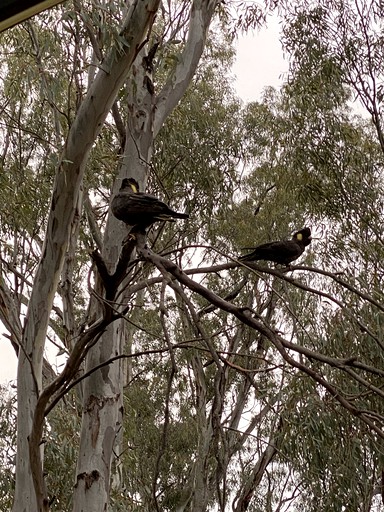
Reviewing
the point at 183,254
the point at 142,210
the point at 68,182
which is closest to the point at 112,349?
the point at 68,182

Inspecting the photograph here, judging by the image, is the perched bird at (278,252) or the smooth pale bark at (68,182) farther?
the perched bird at (278,252)

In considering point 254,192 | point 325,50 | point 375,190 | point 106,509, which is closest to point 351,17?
point 325,50

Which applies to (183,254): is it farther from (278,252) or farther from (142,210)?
(142,210)

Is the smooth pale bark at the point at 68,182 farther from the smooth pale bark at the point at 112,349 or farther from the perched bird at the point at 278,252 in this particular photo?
the perched bird at the point at 278,252

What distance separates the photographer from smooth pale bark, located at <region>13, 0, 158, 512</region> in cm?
297

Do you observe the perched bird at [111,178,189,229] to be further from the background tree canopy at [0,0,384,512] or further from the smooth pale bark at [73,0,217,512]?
the smooth pale bark at [73,0,217,512]

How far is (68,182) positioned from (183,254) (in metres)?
4.02

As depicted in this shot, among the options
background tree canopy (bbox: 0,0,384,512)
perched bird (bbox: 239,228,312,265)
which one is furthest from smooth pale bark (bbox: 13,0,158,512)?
perched bird (bbox: 239,228,312,265)

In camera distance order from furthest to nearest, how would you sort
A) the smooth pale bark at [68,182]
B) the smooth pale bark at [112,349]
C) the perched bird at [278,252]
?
1. the smooth pale bark at [112,349]
2. the perched bird at [278,252]
3. the smooth pale bark at [68,182]

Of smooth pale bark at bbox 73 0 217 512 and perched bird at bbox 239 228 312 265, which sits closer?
perched bird at bbox 239 228 312 265

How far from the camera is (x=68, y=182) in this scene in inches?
119

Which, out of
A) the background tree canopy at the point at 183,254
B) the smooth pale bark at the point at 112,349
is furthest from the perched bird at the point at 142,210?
the smooth pale bark at the point at 112,349

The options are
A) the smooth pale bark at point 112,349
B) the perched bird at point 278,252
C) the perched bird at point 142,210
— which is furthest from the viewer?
the smooth pale bark at point 112,349

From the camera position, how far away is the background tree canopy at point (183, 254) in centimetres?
301
